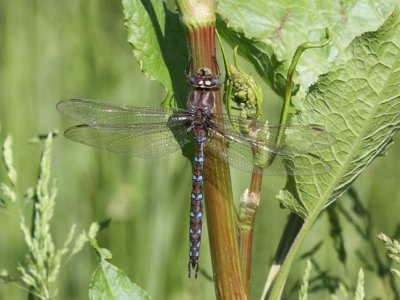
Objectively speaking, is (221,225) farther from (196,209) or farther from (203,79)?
(196,209)

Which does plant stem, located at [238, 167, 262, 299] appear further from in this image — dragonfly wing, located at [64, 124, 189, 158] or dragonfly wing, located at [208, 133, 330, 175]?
dragonfly wing, located at [64, 124, 189, 158]

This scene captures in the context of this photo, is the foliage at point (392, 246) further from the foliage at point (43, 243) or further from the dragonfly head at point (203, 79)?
the foliage at point (43, 243)

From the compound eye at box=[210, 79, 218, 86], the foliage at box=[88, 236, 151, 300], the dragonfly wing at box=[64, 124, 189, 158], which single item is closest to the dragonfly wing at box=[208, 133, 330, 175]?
the compound eye at box=[210, 79, 218, 86]

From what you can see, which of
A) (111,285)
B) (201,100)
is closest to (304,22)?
(201,100)

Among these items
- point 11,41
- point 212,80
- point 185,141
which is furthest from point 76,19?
point 212,80

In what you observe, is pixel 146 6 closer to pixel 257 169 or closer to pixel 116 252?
pixel 257 169

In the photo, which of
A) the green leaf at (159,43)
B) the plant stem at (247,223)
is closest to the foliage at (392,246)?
the plant stem at (247,223)

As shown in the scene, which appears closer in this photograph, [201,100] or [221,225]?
[221,225]
